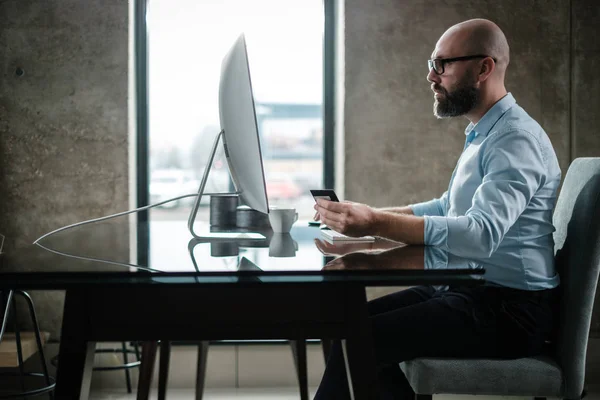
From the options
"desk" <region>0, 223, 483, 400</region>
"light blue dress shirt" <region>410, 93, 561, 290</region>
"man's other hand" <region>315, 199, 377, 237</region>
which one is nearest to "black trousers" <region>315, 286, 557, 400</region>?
"light blue dress shirt" <region>410, 93, 561, 290</region>

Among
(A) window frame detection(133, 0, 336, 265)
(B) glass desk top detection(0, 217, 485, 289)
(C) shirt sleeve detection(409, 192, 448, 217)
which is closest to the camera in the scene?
(B) glass desk top detection(0, 217, 485, 289)

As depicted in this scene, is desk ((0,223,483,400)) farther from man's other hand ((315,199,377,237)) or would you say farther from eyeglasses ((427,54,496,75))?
eyeglasses ((427,54,496,75))

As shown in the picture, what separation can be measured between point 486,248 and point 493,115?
1.61 feet

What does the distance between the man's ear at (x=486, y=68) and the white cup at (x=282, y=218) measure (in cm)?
73

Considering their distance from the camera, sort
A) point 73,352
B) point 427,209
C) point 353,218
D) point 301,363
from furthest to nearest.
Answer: point 301,363 → point 427,209 → point 353,218 → point 73,352

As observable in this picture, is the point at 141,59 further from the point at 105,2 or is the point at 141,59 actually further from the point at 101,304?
the point at 101,304

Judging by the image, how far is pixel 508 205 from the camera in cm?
162

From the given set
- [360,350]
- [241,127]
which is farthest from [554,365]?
[241,127]

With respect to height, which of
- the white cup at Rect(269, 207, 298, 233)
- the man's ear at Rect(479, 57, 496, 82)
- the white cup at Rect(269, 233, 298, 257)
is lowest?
the white cup at Rect(269, 233, 298, 257)

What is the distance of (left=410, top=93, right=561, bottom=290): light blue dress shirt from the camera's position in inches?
62.6

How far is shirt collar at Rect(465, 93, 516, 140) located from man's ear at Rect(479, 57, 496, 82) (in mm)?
89

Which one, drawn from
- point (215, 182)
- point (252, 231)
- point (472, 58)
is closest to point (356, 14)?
point (215, 182)

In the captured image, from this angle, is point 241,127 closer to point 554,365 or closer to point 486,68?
point 486,68

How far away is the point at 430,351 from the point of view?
1.65 m
